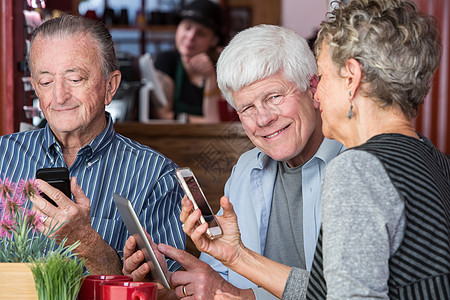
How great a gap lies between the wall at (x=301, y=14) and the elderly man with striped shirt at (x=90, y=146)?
17.9ft

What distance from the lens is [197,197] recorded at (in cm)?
129

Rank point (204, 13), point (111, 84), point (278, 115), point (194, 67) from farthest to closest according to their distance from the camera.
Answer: point (194, 67) → point (204, 13) → point (111, 84) → point (278, 115)

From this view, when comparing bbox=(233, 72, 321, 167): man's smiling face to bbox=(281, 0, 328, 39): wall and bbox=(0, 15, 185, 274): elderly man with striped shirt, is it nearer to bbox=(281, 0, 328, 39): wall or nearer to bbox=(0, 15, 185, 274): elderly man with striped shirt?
bbox=(0, 15, 185, 274): elderly man with striped shirt

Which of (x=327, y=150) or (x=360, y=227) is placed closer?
(x=360, y=227)

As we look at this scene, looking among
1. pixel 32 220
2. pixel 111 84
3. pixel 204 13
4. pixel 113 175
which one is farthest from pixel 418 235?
pixel 204 13

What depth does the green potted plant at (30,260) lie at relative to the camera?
1.02m

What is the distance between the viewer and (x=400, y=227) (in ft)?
3.28

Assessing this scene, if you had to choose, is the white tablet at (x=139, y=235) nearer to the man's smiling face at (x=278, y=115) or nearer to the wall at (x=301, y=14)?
the man's smiling face at (x=278, y=115)

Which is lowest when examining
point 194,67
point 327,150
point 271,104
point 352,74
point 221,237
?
point 194,67

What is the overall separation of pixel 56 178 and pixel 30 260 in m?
0.23

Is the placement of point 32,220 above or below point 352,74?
below

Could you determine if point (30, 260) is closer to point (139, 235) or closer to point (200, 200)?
point (139, 235)

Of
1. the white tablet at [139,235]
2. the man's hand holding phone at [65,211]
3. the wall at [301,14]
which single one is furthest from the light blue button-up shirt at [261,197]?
the wall at [301,14]

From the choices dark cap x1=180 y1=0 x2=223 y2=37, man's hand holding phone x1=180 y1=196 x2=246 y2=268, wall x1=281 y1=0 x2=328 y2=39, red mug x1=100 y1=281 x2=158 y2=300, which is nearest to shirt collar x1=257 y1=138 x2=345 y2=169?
man's hand holding phone x1=180 y1=196 x2=246 y2=268
